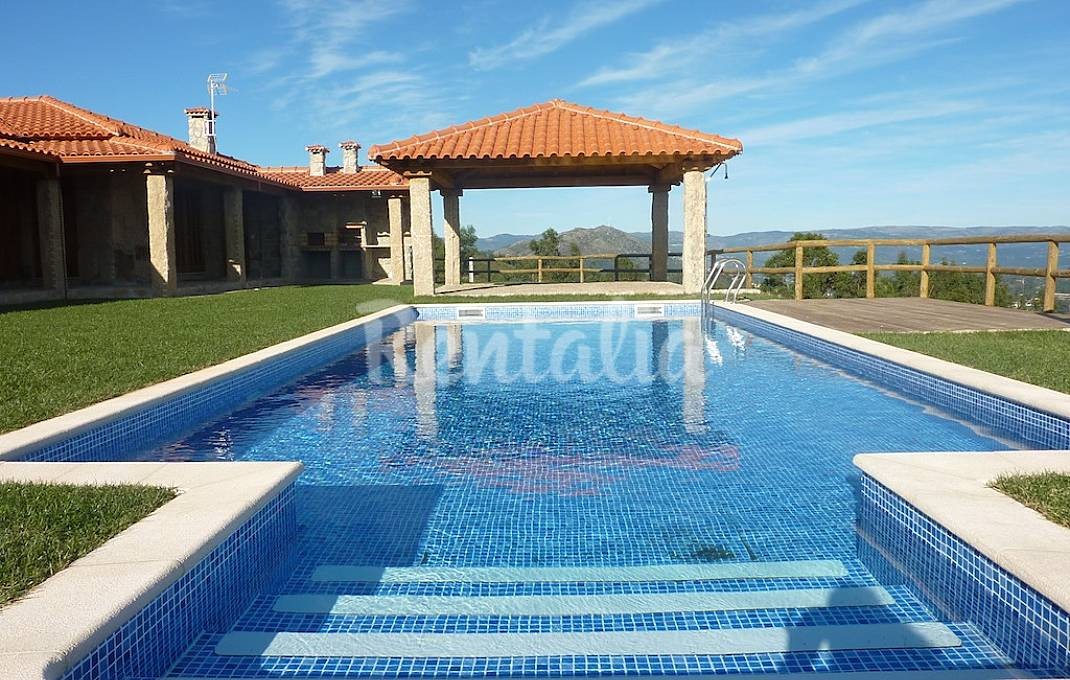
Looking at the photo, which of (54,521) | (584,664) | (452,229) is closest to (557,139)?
(452,229)

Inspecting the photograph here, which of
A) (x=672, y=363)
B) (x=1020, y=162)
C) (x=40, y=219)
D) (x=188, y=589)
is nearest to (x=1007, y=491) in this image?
(x=188, y=589)

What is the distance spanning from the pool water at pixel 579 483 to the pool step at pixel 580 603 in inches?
1.7

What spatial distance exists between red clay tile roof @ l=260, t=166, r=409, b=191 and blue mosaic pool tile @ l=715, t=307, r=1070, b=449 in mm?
15869

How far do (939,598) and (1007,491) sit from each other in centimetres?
56

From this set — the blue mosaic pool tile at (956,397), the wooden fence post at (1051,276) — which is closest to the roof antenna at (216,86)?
the blue mosaic pool tile at (956,397)

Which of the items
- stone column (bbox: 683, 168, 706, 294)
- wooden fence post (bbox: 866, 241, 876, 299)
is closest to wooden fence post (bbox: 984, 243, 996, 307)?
wooden fence post (bbox: 866, 241, 876, 299)

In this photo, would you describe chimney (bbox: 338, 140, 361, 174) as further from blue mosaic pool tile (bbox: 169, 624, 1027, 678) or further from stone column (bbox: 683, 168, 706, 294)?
blue mosaic pool tile (bbox: 169, 624, 1027, 678)

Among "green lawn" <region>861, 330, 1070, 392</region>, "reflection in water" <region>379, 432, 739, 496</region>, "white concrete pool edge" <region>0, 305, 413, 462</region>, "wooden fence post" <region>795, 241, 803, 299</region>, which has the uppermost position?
"wooden fence post" <region>795, 241, 803, 299</region>

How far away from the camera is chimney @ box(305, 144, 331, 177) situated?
990 inches

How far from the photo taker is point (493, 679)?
2152 millimetres

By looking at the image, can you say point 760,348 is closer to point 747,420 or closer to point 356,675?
point 747,420

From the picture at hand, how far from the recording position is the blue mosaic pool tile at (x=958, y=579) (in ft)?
6.72

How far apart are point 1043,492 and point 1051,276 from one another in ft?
28.1

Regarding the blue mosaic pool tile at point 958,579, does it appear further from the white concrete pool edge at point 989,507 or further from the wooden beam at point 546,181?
the wooden beam at point 546,181
